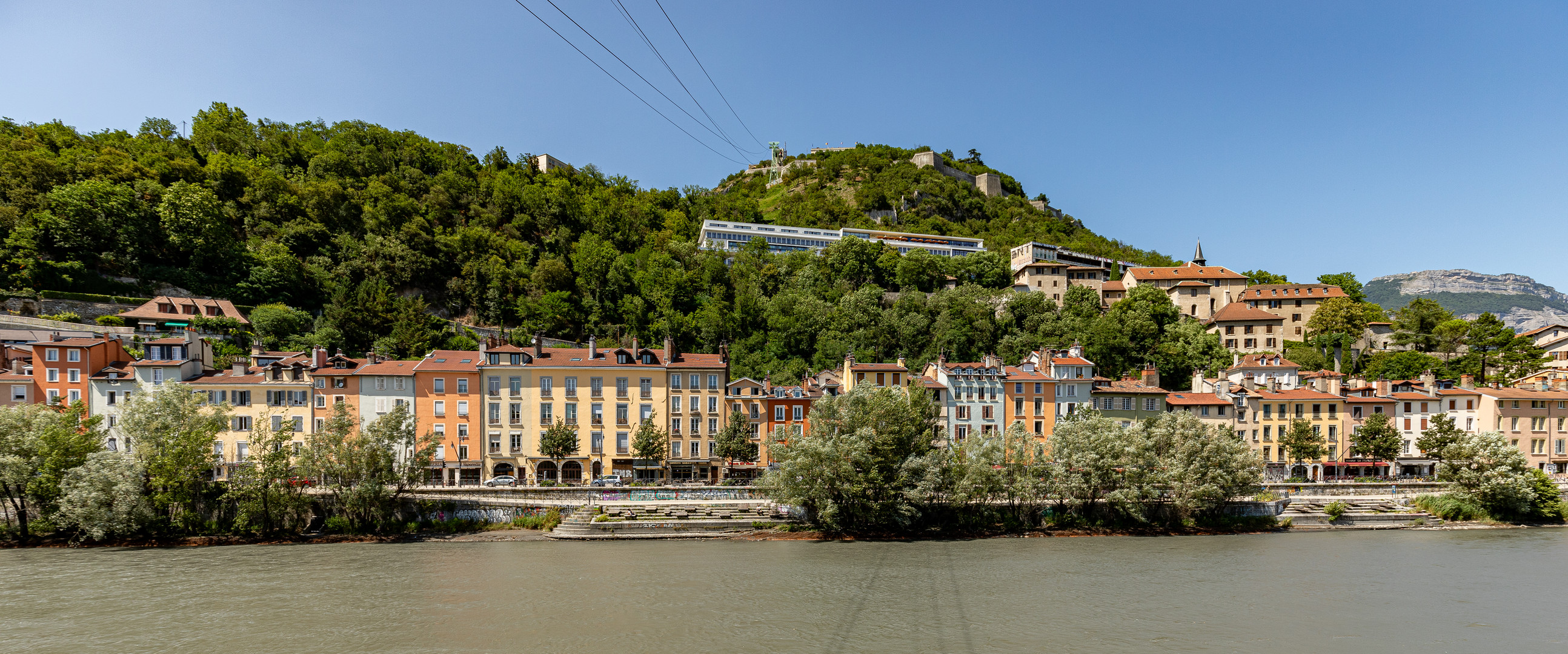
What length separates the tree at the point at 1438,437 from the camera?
144 ft

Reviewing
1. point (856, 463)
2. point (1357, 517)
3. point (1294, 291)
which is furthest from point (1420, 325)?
point (856, 463)

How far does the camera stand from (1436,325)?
221ft

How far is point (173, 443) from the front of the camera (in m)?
31.5

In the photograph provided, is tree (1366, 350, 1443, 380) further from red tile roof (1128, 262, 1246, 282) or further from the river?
the river

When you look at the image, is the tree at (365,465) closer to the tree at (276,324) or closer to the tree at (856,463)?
the tree at (856,463)

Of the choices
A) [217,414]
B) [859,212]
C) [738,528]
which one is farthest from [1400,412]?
[859,212]

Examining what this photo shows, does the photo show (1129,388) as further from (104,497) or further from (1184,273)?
(104,497)

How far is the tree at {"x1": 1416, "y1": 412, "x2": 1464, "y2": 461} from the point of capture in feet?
144

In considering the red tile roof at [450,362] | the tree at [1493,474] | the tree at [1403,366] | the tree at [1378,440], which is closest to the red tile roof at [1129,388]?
the tree at [1378,440]

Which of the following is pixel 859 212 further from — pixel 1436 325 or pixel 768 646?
pixel 768 646

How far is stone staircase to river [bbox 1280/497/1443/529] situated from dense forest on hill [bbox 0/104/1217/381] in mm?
23622

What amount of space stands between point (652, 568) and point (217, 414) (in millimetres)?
21391

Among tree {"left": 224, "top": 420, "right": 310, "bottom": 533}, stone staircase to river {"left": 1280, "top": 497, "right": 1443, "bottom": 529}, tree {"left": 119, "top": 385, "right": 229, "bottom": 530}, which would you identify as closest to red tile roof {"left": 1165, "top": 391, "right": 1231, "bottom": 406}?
stone staircase to river {"left": 1280, "top": 497, "right": 1443, "bottom": 529}

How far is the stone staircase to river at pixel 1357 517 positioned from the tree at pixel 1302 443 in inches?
203
